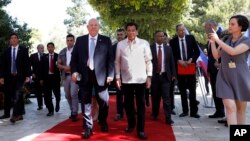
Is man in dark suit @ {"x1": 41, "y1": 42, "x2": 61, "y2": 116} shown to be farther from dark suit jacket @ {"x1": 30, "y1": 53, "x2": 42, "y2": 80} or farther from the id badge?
the id badge

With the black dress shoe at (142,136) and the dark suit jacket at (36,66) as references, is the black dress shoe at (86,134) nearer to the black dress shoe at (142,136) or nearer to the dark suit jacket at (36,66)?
the black dress shoe at (142,136)

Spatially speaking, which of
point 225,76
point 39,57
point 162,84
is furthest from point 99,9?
point 225,76

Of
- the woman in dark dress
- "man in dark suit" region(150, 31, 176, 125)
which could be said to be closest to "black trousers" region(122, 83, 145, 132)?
"man in dark suit" region(150, 31, 176, 125)

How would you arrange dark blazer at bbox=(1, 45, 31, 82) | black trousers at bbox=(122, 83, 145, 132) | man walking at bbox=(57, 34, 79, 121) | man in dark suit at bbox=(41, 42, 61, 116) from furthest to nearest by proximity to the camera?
man in dark suit at bbox=(41, 42, 61, 116)
dark blazer at bbox=(1, 45, 31, 82)
man walking at bbox=(57, 34, 79, 121)
black trousers at bbox=(122, 83, 145, 132)

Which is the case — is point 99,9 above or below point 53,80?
above

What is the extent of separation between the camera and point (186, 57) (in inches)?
342

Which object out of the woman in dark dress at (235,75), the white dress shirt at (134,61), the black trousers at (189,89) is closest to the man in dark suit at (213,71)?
the black trousers at (189,89)

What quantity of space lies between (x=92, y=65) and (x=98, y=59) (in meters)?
0.14

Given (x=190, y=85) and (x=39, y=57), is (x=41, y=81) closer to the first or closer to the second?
(x=39, y=57)

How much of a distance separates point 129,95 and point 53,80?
12.9ft

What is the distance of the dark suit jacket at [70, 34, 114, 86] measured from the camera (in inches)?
263

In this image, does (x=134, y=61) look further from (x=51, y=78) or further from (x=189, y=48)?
(x=51, y=78)

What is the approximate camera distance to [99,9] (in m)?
15.2

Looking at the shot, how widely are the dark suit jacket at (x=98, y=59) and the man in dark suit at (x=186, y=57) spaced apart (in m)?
2.29
